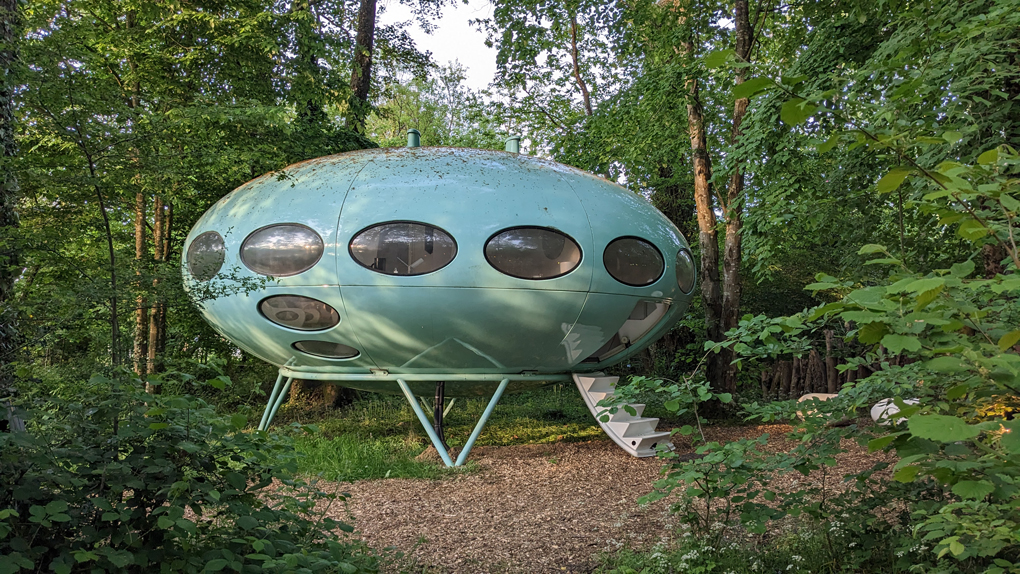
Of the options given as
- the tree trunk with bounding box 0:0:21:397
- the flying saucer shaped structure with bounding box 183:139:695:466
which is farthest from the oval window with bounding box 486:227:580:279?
the tree trunk with bounding box 0:0:21:397

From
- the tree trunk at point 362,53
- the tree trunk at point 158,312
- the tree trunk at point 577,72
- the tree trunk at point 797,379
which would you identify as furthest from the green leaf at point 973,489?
the tree trunk at point 577,72

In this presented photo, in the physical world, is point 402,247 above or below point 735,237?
below

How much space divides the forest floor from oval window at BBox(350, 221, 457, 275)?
7.24 ft

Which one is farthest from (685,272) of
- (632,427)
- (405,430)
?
(405,430)

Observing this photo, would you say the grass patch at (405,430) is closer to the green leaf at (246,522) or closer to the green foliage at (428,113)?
the green leaf at (246,522)

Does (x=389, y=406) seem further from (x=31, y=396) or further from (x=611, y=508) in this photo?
(x=31, y=396)

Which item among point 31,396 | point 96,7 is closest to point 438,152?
point 31,396

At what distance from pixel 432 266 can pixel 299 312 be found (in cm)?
161

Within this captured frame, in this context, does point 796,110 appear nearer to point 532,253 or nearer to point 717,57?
point 717,57

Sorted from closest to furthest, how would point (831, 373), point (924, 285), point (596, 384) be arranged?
point (924, 285)
point (596, 384)
point (831, 373)

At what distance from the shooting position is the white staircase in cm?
737

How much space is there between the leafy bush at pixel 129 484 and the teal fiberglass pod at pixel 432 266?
132 inches

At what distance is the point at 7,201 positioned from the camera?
3.10m

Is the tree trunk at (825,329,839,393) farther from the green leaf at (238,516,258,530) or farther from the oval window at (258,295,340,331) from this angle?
the green leaf at (238,516,258,530)
